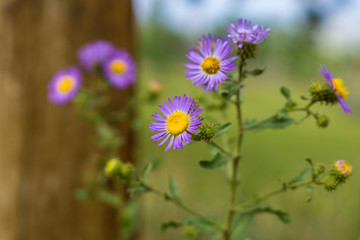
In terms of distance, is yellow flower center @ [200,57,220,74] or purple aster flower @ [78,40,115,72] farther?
purple aster flower @ [78,40,115,72]

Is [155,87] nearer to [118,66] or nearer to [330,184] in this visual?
[118,66]

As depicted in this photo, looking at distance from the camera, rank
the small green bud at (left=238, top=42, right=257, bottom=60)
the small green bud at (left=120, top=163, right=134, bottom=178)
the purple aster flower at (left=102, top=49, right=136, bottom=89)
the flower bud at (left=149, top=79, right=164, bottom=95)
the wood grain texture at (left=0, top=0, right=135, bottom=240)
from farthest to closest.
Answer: the wood grain texture at (left=0, top=0, right=135, bottom=240), the flower bud at (left=149, top=79, right=164, bottom=95), the purple aster flower at (left=102, top=49, right=136, bottom=89), the small green bud at (left=120, top=163, right=134, bottom=178), the small green bud at (left=238, top=42, right=257, bottom=60)

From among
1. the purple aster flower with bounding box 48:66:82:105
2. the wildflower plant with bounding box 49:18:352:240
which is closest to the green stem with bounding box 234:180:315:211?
the wildflower plant with bounding box 49:18:352:240

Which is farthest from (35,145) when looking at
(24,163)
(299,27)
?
(299,27)

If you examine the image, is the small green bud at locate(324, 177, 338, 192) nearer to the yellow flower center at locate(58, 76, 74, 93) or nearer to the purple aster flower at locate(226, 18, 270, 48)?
the purple aster flower at locate(226, 18, 270, 48)

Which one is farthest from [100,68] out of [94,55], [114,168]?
[114,168]

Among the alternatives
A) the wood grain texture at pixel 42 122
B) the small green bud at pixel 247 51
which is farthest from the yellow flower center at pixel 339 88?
the wood grain texture at pixel 42 122

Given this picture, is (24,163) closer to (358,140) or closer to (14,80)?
(14,80)
